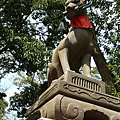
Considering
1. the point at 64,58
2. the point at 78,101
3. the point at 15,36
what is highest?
the point at 15,36

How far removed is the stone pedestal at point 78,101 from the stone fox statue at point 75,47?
11.1 inches

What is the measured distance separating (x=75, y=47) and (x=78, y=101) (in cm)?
86

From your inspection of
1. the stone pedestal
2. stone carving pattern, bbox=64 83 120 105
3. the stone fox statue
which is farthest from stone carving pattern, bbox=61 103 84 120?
the stone fox statue

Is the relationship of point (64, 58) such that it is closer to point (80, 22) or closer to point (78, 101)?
point (80, 22)

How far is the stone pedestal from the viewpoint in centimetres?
373

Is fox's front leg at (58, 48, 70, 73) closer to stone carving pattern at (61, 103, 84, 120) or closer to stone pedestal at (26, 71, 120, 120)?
stone pedestal at (26, 71, 120, 120)

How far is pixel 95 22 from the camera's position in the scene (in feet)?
33.1

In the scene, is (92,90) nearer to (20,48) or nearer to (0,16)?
(20,48)

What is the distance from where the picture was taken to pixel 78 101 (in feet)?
12.6

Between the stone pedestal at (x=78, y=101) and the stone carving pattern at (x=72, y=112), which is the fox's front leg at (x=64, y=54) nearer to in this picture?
the stone pedestal at (x=78, y=101)

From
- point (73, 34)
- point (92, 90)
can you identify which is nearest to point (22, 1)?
point (73, 34)

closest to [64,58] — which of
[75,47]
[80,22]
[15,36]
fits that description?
[75,47]

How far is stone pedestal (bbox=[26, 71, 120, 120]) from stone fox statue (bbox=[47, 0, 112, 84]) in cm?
28

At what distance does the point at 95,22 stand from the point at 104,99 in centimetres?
639
